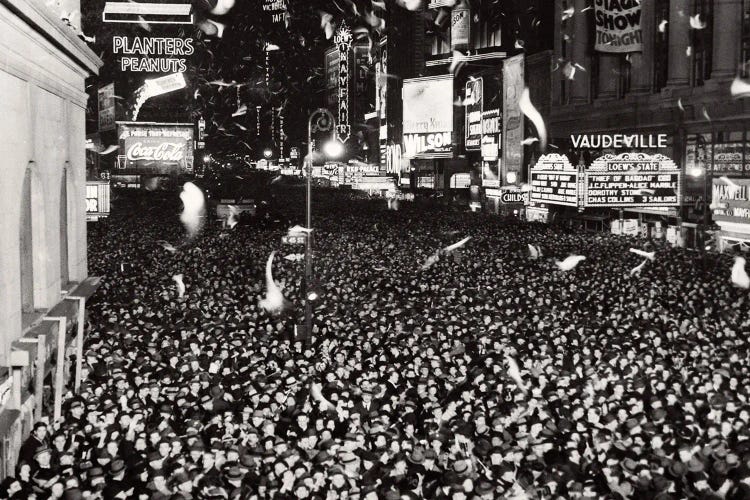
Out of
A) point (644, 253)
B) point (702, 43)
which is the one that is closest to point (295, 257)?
point (644, 253)

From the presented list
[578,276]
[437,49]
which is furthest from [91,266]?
[437,49]

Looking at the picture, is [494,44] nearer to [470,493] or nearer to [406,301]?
[406,301]

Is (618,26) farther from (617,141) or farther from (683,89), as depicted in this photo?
(683,89)

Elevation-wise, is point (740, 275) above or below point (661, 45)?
below

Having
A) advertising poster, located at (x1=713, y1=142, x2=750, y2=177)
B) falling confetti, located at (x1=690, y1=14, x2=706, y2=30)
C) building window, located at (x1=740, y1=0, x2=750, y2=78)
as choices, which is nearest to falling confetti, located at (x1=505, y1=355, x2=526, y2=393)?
advertising poster, located at (x1=713, y1=142, x2=750, y2=177)

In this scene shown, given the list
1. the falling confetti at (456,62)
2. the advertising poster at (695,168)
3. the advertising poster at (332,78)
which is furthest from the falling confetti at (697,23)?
the advertising poster at (332,78)
